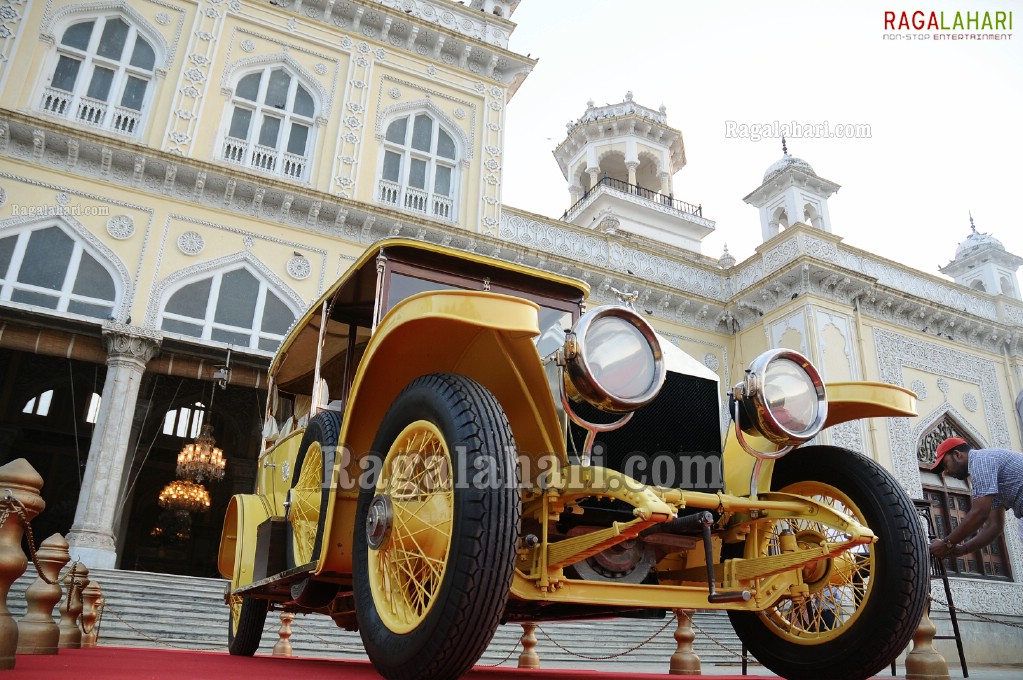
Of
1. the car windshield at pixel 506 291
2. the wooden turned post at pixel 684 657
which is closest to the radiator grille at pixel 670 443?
the car windshield at pixel 506 291

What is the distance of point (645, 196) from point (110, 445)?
18875mm

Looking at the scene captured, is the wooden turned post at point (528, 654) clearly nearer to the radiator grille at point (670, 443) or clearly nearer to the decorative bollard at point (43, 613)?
the radiator grille at point (670, 443)

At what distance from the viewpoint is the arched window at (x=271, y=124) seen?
40.2 feet

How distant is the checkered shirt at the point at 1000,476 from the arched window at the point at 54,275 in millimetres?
10756

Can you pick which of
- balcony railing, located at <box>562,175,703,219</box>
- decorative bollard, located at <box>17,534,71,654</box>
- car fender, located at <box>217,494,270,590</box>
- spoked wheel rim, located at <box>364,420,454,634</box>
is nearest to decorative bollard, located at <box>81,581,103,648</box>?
decorative bollard, located at <box>17,534,71,654</box>

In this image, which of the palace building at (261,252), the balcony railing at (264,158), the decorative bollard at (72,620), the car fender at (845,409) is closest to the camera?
the car fender at (845,409)

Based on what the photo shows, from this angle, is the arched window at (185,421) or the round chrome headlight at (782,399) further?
the arched window at (185,421)

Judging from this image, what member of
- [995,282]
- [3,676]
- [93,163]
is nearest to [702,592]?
[3,676]

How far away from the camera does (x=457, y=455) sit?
2.07 metres

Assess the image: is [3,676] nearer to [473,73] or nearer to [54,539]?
[54,539]

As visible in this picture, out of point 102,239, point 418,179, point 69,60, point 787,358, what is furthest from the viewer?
point 418,179

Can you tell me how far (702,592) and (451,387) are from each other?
1.30m

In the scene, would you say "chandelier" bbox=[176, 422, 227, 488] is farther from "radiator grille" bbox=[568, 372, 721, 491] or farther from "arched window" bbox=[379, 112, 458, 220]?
"radiator grille" bbox=[568, 372, 721, 491]

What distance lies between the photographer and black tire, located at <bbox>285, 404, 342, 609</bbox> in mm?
2965
